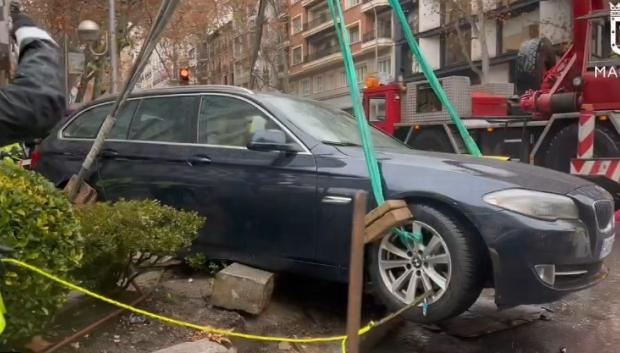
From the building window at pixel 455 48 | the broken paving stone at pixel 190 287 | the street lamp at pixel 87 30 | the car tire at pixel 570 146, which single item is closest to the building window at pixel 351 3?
the building window at pixel 455 48

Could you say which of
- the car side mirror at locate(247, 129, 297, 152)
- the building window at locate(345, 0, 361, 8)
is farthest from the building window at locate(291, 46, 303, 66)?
the car side mirror at locate(247, 129, 297, 152)

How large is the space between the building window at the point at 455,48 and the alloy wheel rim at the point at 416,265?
3090 cm

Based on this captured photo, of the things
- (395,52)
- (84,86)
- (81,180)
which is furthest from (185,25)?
(81,180)

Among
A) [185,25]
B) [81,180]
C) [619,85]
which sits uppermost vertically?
[185,25]

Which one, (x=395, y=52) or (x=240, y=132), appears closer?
(x=240, y=132)

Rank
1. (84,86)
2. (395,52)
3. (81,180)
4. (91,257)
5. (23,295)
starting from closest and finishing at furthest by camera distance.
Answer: (23,295) < (91,257) < (81,180) < (84,86) < (395,52)

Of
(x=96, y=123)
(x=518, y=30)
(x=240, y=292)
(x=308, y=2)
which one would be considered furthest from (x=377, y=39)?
(x=240, y=292)

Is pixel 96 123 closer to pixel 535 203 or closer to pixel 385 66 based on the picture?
pixel 535 203

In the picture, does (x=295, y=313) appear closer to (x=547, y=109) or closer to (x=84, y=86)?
(x=547, y=109)

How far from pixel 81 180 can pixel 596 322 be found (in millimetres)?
4045

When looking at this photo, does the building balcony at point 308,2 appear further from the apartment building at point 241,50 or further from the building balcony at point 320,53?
the apartment building at point 241,50

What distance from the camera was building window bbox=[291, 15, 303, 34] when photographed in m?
62.7

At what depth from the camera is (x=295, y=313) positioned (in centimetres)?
455

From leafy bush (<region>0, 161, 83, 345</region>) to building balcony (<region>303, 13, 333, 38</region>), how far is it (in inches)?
2101
